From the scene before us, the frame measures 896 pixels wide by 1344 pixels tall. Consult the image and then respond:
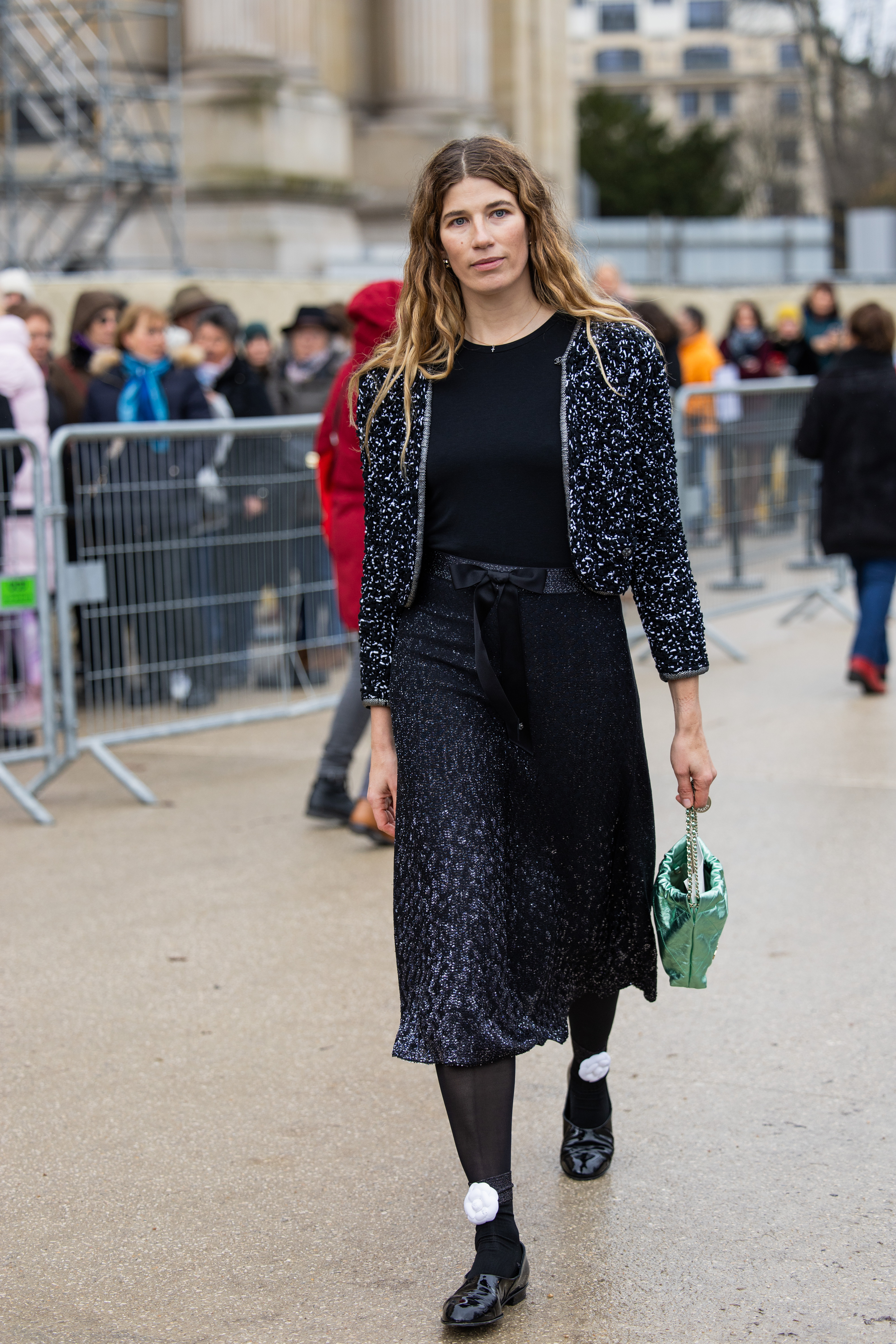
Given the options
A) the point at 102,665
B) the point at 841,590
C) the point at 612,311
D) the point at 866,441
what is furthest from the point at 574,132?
the point at 612,311

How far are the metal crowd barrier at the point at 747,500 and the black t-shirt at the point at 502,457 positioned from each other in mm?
6710

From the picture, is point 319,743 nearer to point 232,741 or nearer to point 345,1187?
point 232,741

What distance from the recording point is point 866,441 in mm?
9164

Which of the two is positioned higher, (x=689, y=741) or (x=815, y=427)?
(x=815, y=427)

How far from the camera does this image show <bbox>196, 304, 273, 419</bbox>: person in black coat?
32.7 feet

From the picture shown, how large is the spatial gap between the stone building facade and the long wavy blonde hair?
49.0 ft

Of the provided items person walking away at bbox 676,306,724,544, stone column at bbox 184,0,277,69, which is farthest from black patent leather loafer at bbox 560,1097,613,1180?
stone column at bbox 184,0,277,69

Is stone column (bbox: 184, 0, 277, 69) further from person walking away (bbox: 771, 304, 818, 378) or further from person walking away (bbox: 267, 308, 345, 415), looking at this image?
person walking away (bbox: 267, 308, 345, 415)

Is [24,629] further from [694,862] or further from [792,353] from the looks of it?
[792,353]

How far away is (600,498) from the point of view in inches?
134

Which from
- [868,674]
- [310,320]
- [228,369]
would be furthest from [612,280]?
[868,674]

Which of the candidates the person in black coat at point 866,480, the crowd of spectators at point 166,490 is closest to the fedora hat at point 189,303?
the crowd of spectators at point 166,490

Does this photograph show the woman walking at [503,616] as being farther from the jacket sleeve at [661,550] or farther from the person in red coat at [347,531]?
the person in red coat at [347,531]

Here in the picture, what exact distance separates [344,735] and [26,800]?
4.39 feet
